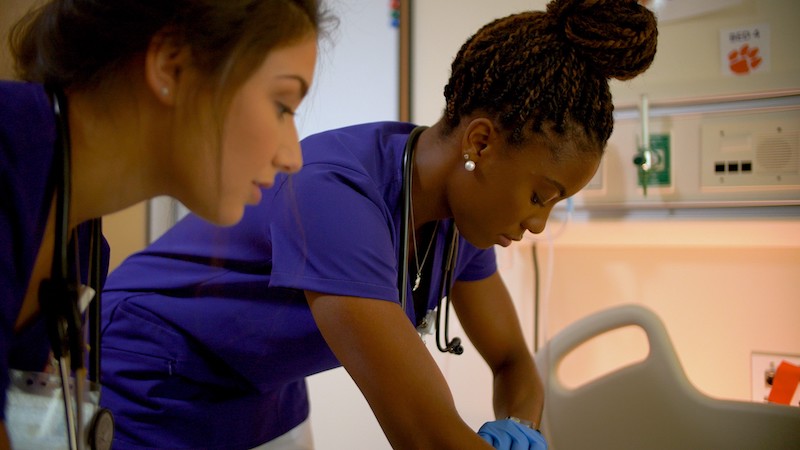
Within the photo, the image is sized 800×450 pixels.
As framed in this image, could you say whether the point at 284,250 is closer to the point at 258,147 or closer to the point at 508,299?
the point at 258,147

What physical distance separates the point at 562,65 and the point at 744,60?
66 centimetres

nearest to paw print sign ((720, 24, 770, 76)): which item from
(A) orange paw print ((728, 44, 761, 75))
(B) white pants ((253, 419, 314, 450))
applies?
(A) orange paw print ((728, 44, 761, 75))

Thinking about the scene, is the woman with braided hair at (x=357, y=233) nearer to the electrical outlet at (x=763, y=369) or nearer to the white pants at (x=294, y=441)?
the white pants at (x=294, y=441)

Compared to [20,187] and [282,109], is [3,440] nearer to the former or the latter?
[20,187]

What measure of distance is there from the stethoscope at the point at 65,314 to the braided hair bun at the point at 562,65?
0.55m

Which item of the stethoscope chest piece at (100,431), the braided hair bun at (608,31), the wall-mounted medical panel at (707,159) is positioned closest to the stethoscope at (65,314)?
the stethoscope chest piece at (100,431)

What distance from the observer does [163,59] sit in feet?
1.93

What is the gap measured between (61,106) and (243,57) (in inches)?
6.5

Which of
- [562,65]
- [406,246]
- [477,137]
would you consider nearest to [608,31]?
[562,65]

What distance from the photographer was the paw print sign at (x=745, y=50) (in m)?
1.32

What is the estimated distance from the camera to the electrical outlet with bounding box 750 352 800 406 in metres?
1.34

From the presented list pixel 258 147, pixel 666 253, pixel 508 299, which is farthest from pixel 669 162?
pixel 258 147

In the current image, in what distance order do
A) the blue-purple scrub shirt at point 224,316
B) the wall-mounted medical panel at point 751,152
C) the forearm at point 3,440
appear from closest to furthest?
the forearm at point 3,440, the blue-purple scrub shirt at point 224,316, the wall-mounted medical panel at point 751,152

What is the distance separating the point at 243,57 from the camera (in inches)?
23.2
